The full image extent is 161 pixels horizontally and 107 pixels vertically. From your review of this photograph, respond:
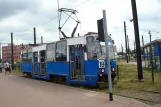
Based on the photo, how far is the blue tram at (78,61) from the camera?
14.4 meters

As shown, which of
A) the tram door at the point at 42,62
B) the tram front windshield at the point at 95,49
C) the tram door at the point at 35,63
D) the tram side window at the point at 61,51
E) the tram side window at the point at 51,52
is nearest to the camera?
the tram front windshield at the point at 95,49

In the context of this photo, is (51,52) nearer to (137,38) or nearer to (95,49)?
(95,49)

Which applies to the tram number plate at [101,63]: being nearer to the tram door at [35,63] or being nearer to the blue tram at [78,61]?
the blue tram at [78,61]

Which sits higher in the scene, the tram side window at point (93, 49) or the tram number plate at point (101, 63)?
the tram side window at point (93, 49)

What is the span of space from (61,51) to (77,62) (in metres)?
2.21

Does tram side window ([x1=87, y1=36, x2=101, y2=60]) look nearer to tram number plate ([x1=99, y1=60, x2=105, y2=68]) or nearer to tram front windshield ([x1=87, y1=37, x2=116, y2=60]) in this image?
tram front windshield ([x1=87, y1=37, x2=116, y2=60])

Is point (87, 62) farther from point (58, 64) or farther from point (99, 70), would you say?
point (58, 64)

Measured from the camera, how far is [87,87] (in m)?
15.3

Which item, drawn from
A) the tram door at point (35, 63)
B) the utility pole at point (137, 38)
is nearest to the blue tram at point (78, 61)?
the utility pole at point (137, 38)

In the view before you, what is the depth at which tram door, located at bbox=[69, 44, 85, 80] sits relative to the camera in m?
15.3

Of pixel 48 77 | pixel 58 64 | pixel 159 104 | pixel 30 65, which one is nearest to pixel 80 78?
pixel 58 64

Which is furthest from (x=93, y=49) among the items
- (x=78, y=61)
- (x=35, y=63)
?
(x=35, y=63)

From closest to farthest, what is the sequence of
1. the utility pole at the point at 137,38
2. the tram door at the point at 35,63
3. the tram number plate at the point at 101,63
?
the tram number plate at the point at 101,63
the utility pole at the point at 137,38
the tram door at the point at 35,63

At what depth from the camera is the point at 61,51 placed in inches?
693
